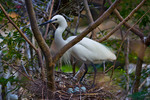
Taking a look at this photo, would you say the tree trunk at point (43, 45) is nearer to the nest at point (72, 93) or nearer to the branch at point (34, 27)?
the branch at point (34, 27)

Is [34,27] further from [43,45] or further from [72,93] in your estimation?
[72,93]

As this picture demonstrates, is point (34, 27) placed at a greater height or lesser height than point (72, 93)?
greater

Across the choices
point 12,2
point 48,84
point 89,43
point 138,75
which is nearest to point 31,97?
point 48,84

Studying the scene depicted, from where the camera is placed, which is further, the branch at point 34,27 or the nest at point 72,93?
the nest at point 72,93

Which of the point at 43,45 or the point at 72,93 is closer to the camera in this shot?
the point at 43,45

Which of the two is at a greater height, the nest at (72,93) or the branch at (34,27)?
the branch at (34,27)

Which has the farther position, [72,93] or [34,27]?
[72,93]

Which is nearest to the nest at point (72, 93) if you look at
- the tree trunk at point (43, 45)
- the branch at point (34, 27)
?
the tree trunk at point (43, 45)

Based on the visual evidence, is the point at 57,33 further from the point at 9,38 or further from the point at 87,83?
the point at 87,83

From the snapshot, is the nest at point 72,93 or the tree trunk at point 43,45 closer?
the tree trunk at point 43,45

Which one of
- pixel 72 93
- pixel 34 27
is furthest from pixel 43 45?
pixel 72 93

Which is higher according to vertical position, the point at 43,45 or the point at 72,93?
the point at 43,45

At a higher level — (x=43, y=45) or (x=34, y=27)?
(x=34, y=27)

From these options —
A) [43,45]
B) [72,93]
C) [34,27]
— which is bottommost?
[72,93]
